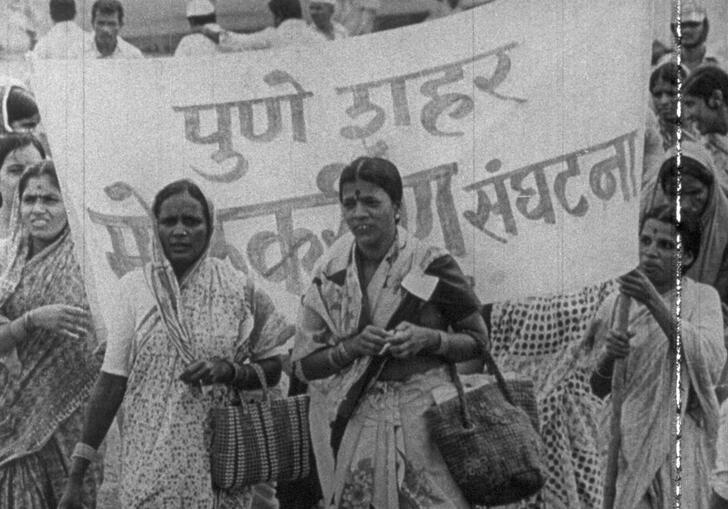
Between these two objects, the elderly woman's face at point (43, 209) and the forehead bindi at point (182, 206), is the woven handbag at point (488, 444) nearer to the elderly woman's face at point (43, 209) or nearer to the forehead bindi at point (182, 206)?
the forehead bindi at point (182, 206)

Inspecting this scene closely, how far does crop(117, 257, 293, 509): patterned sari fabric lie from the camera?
24.6 ft

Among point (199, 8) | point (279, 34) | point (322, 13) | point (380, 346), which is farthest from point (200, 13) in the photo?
point (380, 346)

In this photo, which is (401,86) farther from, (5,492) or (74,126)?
(5,492)

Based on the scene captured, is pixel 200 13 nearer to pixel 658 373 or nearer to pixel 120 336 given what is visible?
pixel 120 336

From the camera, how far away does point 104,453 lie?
7637 millimetres

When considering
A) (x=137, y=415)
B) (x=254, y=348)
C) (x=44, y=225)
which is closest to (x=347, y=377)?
(x=254, y=348)

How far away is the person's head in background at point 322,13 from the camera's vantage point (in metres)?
7.64

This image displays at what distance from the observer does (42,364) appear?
7.71 metres

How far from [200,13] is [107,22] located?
454mm

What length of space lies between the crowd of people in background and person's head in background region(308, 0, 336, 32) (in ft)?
0.03

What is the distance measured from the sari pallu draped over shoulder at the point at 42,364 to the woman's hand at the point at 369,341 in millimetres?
1243

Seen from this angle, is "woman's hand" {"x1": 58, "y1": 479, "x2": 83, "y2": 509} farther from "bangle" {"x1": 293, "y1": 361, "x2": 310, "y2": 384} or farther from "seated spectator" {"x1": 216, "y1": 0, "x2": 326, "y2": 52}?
"seated spectator" {"x1": 216, "y1": 0, "x2": 326, "y2": 52}

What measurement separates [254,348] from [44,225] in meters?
1.16

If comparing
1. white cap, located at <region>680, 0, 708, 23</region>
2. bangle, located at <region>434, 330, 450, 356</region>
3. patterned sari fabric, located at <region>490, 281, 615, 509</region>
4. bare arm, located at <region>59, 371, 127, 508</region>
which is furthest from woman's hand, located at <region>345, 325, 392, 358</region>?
white cap, located at <region>680, 0, 708, 23</region>
